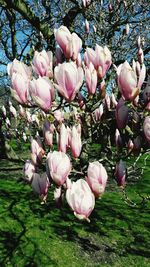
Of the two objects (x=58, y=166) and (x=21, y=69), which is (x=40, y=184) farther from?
(x=21, y=69)

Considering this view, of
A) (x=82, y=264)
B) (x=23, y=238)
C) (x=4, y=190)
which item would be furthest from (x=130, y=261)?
(x=4, y=190)

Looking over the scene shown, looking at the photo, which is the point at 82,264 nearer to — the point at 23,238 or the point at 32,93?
the point at 23,238

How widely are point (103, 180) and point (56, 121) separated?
25.8 inches

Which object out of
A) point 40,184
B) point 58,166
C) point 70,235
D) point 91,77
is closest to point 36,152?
point 40,184

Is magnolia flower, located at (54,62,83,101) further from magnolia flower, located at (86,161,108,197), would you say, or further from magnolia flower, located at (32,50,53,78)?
magnolia flower, located at (86,161,108,197)

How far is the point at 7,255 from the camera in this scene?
6.36 metres

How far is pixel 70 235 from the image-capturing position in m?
7.33

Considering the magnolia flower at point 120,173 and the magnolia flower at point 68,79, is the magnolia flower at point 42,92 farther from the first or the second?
the magnolia flower at point 120,173

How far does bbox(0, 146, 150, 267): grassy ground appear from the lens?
6.33m

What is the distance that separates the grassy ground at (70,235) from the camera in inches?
249

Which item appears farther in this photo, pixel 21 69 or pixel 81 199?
pixel 21 69

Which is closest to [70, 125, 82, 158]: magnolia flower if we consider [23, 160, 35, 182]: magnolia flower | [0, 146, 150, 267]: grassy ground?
[23, 160, 35, 182]: magnolia flower

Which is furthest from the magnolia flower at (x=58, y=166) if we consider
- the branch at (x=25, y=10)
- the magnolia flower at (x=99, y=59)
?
the branch at (x=25, y=10)

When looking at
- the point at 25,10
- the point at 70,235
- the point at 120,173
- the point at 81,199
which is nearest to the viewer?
the point at 81,199
